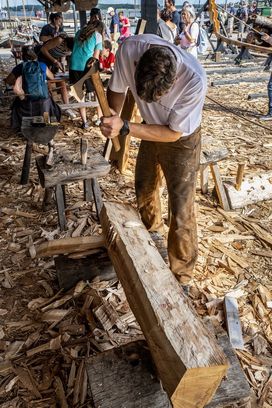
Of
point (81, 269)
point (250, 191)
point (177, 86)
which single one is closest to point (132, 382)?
point (81, 269)

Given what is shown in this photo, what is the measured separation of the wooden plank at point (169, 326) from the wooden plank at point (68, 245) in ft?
Answer: 1.94

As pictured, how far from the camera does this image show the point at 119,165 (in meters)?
5.79

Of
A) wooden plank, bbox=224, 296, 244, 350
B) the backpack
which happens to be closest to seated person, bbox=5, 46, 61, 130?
the backpack

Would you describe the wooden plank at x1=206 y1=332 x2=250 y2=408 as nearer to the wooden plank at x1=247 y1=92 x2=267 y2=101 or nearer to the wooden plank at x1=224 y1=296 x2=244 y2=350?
the wooden plank at x1=224 y1=296 x2=244 y2=350

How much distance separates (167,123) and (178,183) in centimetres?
50

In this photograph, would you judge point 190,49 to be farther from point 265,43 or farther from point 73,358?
point 73,358

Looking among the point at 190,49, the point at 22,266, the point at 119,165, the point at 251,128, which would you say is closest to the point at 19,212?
the point at 22,266

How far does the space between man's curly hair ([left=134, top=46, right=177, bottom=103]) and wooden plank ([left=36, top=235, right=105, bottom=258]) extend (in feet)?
4.75

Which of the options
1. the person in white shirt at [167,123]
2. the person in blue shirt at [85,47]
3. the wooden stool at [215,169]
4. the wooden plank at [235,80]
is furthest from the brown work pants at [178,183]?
the wooden plank at [235,80]

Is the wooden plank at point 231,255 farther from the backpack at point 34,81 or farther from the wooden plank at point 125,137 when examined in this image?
the backpack at point 34,81

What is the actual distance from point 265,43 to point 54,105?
5034mm

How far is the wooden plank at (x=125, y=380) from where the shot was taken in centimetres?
204

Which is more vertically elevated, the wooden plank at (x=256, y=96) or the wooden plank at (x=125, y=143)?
the wooden plank at (x=125, y=143)

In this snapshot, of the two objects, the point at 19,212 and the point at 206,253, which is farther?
the point at 19,212
